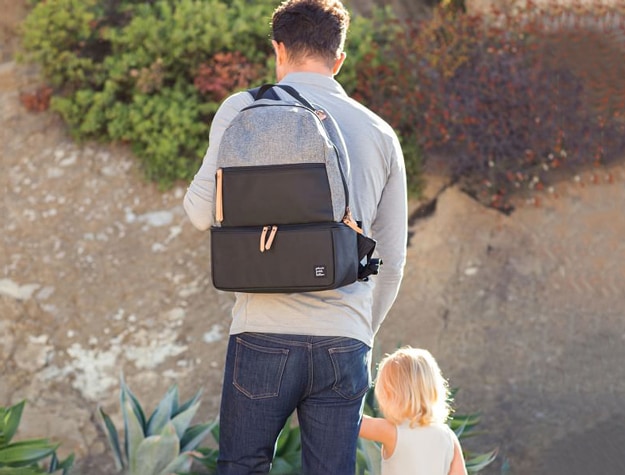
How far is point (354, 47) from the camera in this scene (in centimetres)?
700

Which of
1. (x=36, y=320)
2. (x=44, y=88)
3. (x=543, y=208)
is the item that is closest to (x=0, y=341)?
(x=36, y=320)

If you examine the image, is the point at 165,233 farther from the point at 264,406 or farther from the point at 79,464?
the point at 264,406

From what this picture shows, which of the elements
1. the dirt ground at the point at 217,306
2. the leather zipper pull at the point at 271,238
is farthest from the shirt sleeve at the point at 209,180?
the dirt ground at the point at 217,306

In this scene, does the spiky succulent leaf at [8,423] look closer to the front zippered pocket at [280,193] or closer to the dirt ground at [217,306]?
the dirt ground at [217,306]

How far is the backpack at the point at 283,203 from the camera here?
8.38 ft

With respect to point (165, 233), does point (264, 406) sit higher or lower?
higher

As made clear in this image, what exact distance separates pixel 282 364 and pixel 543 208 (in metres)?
4.38

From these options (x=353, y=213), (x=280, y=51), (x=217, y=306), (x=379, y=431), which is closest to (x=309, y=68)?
(x=280, y=51)

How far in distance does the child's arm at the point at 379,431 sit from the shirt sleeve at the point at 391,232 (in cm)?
31

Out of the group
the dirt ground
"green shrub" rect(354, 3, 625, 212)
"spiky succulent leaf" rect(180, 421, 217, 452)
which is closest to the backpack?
"spiky succulent leaf" rect(180, 421, 217, 452)

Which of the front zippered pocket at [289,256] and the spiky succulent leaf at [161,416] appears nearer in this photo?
the front zippered pocket at [289,256]

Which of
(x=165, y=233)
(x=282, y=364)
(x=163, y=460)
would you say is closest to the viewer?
(x=282, y=364)

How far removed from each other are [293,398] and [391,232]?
25.0 inches

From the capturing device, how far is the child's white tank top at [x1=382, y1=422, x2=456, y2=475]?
3.01 meters
